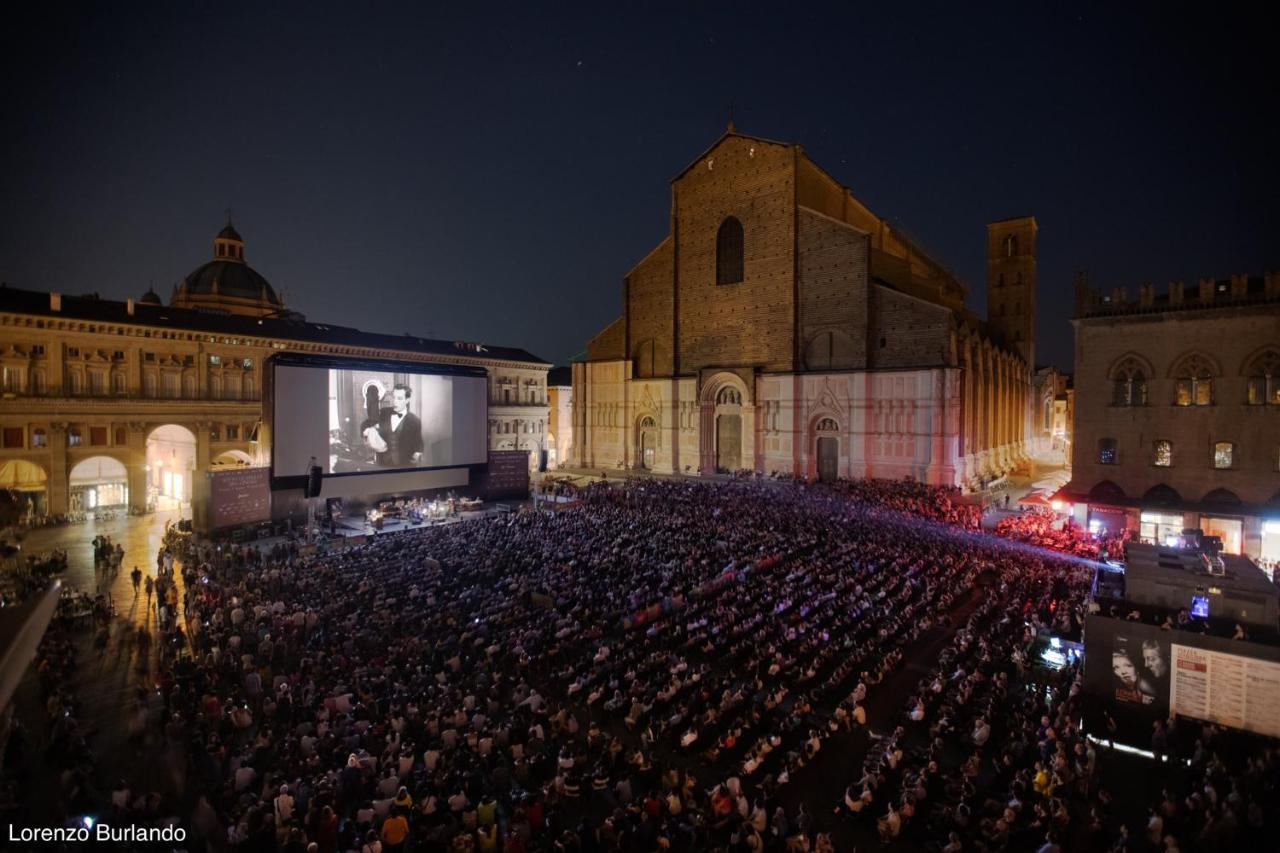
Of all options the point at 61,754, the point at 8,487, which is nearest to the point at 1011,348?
the point at 61,754

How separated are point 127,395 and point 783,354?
1499 inches

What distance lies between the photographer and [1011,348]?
5722cm

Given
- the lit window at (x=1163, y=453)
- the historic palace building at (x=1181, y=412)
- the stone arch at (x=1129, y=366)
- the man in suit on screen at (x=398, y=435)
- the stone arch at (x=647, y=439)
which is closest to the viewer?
the historic palace building at (x=1181, y=412)

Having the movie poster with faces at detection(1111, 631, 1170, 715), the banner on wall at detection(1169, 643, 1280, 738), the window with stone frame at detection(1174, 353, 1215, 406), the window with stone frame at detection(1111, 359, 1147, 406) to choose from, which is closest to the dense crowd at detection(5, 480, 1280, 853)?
the banner on wall at detection(1169, 643, 1280, 738)

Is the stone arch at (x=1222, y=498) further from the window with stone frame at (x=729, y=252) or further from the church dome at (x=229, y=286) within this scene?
the church dome at (x=229, y=286)

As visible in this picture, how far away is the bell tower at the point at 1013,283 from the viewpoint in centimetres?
5703

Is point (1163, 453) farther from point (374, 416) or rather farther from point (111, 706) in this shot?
point (374, 416)

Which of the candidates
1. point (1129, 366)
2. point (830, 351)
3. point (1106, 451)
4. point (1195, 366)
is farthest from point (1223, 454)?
point (830, 351)

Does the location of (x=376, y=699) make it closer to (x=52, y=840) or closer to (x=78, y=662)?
(x=52, y=840)

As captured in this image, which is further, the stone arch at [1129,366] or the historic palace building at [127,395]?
the historic palace building at [127,395]

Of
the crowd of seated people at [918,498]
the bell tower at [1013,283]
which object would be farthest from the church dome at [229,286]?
the bell tower at [1013,283]

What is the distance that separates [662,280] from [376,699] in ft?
132

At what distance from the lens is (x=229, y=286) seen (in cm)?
5412

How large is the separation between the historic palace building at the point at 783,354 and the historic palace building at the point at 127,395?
18794 mm
